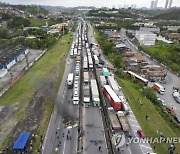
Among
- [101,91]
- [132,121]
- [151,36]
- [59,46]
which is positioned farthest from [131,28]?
[132,121]

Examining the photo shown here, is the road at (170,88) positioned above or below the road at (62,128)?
below

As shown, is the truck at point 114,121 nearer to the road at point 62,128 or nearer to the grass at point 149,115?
the grass at point 149,115

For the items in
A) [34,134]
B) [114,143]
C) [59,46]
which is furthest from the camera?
[59,46]

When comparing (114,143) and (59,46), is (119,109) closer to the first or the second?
(114,143)

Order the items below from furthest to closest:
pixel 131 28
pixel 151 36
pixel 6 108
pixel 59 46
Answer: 1. pixel 131 28
2. pixel 151 36
3. pixel 59 46
4. pixel 6 108

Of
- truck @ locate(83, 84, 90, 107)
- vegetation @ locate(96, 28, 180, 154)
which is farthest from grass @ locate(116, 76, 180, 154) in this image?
truck @ locate(83, 84, 90, 107)

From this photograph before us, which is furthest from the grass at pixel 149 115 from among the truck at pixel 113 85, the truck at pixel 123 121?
the truck at pixel 123 121
